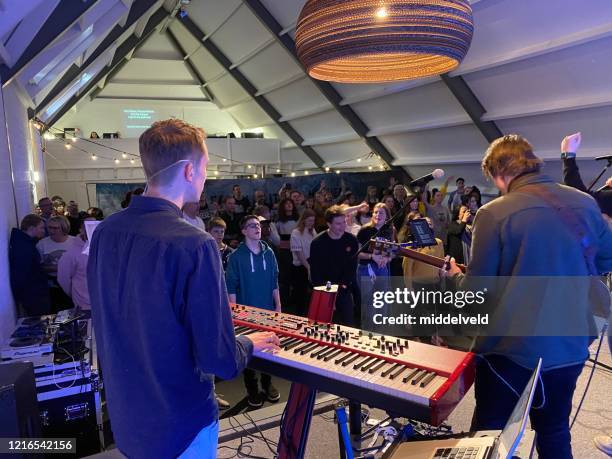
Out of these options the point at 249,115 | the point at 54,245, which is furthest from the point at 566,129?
the point at 249,115

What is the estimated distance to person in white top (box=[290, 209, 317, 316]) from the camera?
16.5 ft

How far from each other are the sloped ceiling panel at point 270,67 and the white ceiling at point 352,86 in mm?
33

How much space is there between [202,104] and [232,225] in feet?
31.0

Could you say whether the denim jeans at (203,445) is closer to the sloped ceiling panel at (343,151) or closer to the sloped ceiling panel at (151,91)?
the sloped ceiling panel at (343,151)

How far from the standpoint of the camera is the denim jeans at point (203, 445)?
1244mm

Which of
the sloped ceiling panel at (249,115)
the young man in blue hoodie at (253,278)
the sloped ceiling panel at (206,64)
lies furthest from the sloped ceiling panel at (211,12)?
the young man in blue hoodie at (253,278)

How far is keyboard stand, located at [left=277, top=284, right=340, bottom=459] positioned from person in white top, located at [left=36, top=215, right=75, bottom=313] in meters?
2.80

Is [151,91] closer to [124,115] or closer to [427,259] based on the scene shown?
[124,115]

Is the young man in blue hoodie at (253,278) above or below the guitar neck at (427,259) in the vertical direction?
below

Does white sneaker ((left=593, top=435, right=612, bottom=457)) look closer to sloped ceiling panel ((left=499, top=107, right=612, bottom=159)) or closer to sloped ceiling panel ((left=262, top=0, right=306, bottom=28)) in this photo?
sloped ceiling panel ((left=499, top=107, right=612, bottom=159))

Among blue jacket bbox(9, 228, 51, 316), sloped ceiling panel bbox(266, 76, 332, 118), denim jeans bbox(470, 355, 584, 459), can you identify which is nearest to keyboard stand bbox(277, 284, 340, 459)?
denim jeans bbox(470, 355, 584, 459)

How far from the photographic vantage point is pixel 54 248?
402 centimetres

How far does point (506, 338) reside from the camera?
1618 mm

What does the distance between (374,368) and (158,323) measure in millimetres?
853
